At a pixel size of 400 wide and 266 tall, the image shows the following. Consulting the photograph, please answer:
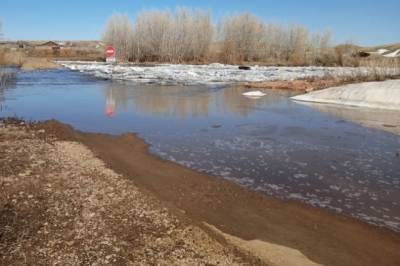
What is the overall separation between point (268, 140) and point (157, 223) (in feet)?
20.7

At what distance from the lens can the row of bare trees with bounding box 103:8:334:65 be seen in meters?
71.9

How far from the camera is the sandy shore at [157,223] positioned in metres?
4.62

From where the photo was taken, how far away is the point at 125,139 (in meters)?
11.0

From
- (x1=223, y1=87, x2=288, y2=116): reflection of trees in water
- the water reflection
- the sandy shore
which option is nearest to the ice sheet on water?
(x1=223, y1=87, x2=288, y2=116): reflection of trees in water

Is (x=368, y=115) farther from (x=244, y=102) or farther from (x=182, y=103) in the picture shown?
(x=182, y=103)

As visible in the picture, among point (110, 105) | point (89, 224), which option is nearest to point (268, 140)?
point (89, 224)

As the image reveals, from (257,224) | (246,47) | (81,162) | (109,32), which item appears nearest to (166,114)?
(81,162)

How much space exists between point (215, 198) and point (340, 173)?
112 inches

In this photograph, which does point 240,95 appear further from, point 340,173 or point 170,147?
point 340,173

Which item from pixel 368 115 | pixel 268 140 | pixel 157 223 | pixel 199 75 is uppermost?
pixel 199 75

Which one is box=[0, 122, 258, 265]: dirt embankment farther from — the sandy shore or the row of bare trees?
the row of bare trees

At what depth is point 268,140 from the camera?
36.7ft

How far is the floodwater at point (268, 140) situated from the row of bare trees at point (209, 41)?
5268 cm

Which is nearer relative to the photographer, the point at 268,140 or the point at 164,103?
the point at 268,140
